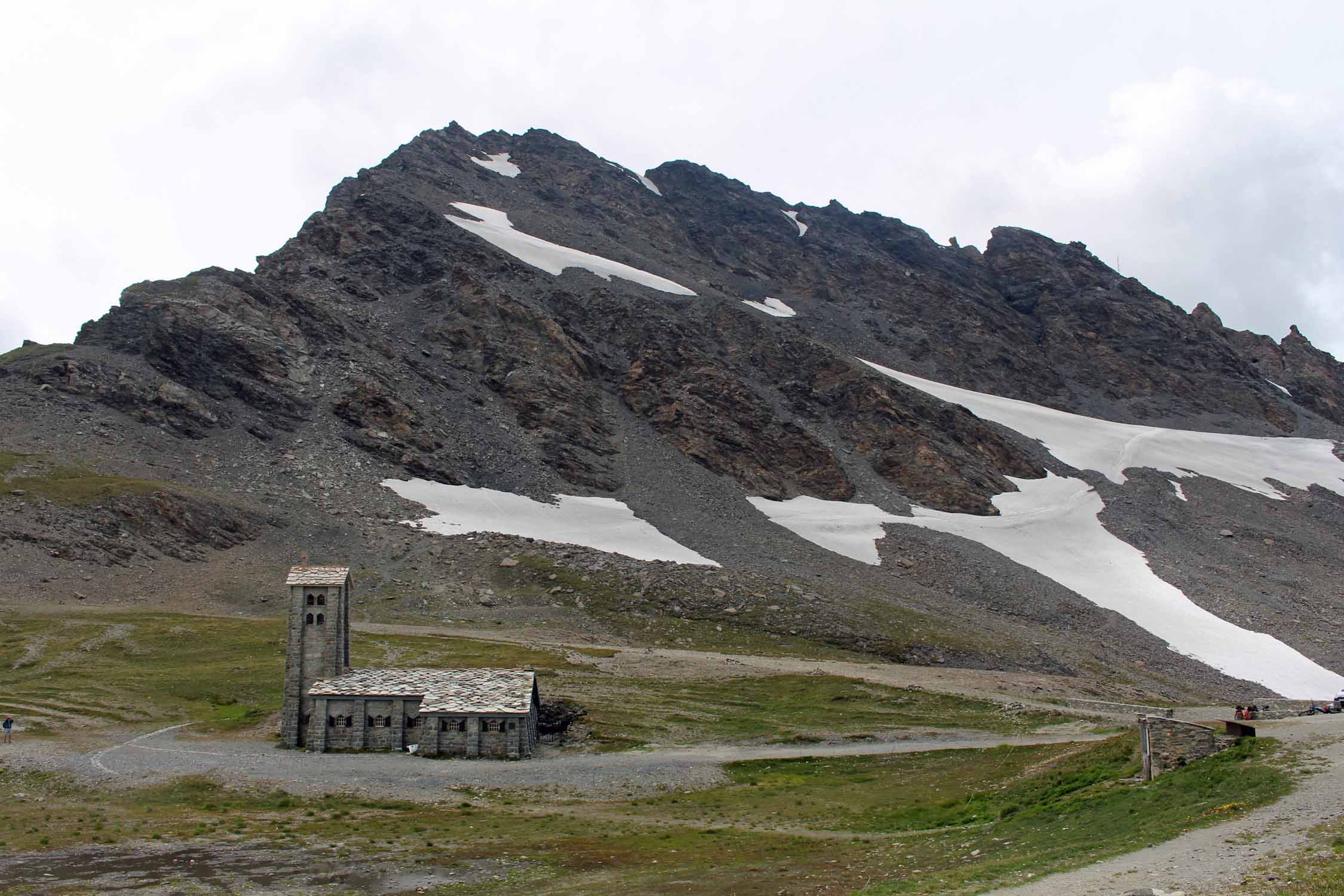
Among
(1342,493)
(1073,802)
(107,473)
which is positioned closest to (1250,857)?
(1073,802)

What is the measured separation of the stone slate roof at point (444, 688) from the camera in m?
47.8

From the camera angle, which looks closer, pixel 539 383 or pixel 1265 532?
pixel 1265 532

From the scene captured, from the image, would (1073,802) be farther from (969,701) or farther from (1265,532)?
(1265,532)

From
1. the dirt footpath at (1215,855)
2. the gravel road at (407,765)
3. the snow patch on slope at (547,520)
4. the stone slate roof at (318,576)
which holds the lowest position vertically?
the gravel road at (407,765)

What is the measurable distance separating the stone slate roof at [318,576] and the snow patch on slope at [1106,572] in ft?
218

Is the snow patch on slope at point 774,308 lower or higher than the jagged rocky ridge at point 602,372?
higher

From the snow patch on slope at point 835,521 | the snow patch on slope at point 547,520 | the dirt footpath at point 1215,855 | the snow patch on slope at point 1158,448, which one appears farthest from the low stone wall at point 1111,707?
the snow patch on slope at point 1158,448

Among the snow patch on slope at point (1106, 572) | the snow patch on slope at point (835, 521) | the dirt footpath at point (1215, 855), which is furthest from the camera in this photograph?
the snow patch on slope at point (835, 521)

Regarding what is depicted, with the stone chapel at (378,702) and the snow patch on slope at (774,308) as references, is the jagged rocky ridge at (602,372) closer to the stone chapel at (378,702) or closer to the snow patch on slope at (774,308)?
the snow patch on slope at (774,308)

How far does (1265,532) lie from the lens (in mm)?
113000

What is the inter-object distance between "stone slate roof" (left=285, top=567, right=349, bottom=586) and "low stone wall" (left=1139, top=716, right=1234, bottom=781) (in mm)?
37645

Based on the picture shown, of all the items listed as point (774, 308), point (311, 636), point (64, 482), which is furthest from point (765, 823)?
point (774, 308)

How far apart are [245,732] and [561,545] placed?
42186mm

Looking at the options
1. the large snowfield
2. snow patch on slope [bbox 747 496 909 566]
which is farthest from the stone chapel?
the large snowfield
